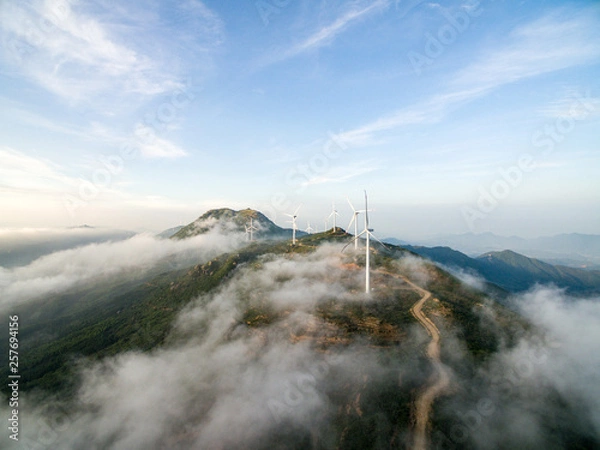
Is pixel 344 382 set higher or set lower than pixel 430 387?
lower

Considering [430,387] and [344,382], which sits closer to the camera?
[430,387]

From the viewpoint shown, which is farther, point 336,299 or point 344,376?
point 336,299

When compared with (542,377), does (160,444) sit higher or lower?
lower

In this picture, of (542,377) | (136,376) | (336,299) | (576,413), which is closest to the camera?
(576,413)

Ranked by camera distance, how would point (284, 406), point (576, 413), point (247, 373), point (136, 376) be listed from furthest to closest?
point (136, 376)
point (247, 373)
point (284, 406)
point (576, 413)

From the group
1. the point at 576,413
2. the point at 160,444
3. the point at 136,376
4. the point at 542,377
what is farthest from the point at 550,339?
the point at 136,376

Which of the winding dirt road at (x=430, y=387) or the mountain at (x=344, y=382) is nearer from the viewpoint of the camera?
the winding dirt road at (x=430, y=387)

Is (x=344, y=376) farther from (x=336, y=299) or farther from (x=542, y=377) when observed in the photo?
(x=542, y=377)

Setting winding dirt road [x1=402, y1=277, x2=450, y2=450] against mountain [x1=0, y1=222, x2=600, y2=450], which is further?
mountain [x1=0, y1=222, x2=600, y2=450]
